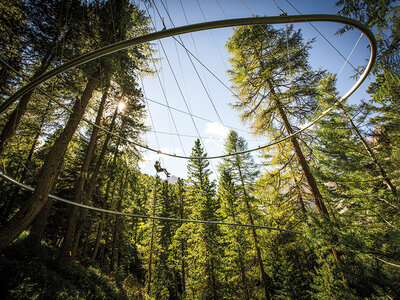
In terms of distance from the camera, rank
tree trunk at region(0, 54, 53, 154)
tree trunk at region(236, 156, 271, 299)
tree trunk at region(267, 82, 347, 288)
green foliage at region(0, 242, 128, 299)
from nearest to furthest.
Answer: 1. tree trunk at region(267, 82, 347, 288)
2. green foliage at region(0, 242, 128, 299)
3. tree trunk at region(0, 54, 53, 154)
4. tree trunk at region(236, 156, 271, 299)

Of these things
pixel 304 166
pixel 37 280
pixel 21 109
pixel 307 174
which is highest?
pixel 21 109

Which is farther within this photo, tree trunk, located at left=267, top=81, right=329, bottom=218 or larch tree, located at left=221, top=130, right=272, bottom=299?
larch tree, located at left=221, top=130, right=272, bottom=299

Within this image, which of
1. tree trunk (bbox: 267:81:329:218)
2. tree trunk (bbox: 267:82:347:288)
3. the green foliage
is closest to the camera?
tree trunk (bbox: 267:82:347:288)

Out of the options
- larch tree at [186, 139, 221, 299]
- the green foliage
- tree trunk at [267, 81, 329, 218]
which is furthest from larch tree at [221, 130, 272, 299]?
the green foliage

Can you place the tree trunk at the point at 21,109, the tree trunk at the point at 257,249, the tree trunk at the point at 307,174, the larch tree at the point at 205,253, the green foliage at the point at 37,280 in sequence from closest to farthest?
the tree trunk at the point at 307,174
the green foliage at the point at 37,280
the tree trunk at the point at 21,109
the tree trunk at the point at 257,249
the larch tree at the point at 205,253

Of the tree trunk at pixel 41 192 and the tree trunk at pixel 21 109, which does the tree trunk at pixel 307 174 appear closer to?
the tree trunk at pixel 41 192

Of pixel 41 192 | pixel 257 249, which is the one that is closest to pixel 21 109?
pixel 41 192

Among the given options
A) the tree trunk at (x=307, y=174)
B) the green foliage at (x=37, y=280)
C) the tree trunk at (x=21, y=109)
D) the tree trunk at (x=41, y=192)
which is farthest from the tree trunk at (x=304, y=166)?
the tree trunk at (x=21, y=109)

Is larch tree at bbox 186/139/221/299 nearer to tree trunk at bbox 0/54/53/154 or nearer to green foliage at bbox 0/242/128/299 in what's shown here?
green foliage at bbox 0/242/128/299

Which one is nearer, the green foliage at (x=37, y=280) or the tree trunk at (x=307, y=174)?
the tree trunk at (x=307, y=174)

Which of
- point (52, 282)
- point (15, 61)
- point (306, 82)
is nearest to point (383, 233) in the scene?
point (306, 82)

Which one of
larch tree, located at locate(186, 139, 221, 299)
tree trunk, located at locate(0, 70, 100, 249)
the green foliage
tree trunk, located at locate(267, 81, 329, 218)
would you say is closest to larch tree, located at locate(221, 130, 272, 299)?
larch tree, located at locate(186, 139, 221, 299)

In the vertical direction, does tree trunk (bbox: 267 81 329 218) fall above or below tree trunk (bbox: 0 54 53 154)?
below

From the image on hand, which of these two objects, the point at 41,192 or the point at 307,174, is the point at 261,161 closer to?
the point at 307,174
